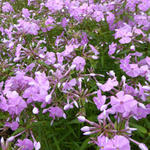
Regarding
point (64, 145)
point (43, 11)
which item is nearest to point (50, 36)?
point (43, 11)

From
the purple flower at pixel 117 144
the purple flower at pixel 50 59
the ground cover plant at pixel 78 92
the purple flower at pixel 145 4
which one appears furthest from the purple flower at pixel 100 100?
the purple flower at pixel 145 4

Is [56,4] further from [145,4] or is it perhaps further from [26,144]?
[26,144]

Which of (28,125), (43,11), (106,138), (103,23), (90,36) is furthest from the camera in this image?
(43,11)

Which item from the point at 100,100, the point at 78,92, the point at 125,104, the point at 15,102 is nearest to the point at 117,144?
the point at 125,104

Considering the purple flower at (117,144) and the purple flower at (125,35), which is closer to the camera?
the purple flower at (117,144)

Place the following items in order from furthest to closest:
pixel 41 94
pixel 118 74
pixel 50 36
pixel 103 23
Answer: pixel 50 36
pixel 103 23
pixel 118 74
pixel 41 94

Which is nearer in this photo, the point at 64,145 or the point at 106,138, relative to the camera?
the point at 106,138

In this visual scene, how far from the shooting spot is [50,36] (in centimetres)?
466

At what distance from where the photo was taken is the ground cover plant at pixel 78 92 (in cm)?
183

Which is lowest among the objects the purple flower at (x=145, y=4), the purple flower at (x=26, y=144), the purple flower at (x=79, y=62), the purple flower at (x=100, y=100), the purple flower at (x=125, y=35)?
the purple flower at (x=26, y=144)

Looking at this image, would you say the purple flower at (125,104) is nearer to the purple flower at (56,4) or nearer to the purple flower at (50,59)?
the purple flower at (50,59)

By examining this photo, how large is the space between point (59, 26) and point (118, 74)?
1701 mm

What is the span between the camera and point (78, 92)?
2.37 meters

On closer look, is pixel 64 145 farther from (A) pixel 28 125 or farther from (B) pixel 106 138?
(B) pixel 106 138
